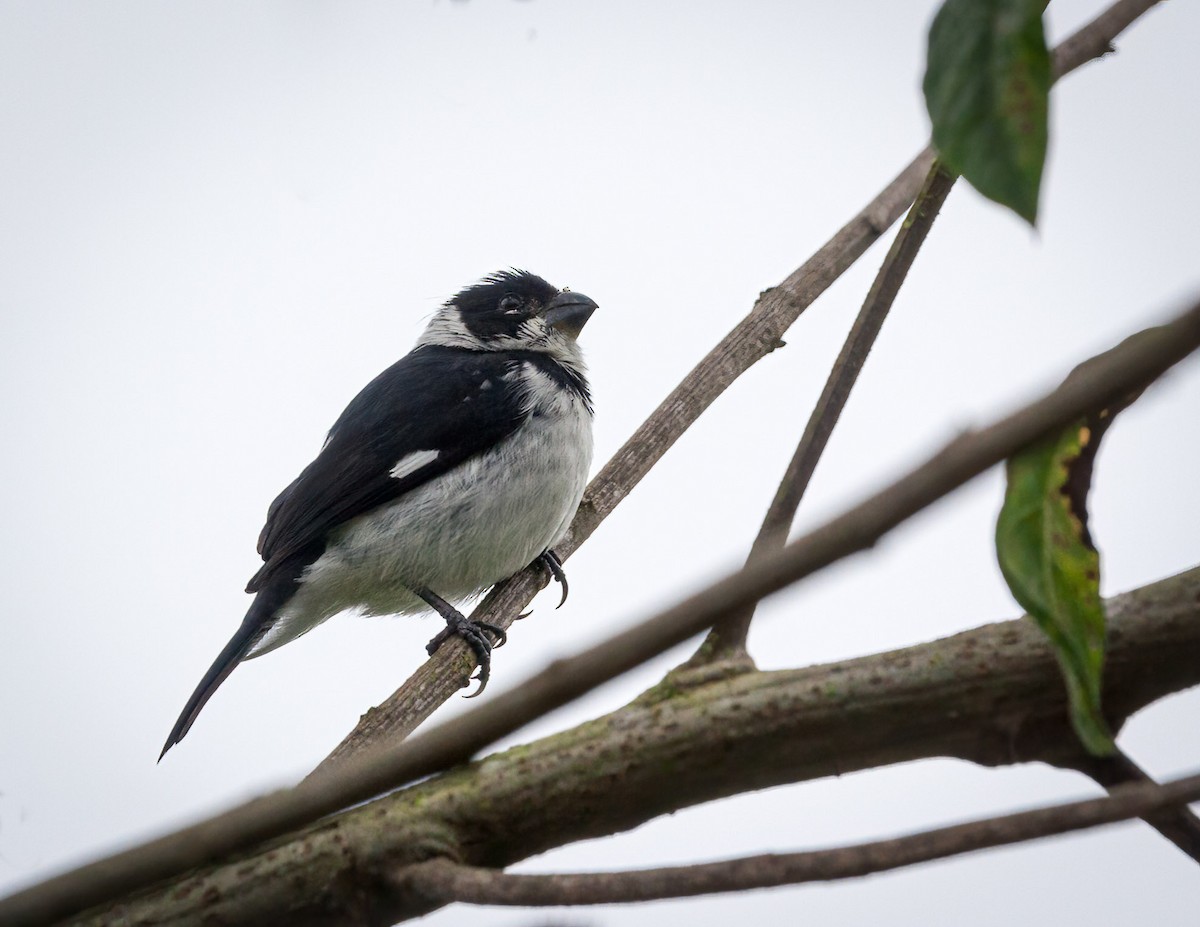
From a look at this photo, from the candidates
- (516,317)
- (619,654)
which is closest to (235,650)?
(516,317)

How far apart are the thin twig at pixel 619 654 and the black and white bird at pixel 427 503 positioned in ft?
10.3

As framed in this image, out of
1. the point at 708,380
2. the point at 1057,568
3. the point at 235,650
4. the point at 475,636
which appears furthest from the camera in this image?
the point at 235,650

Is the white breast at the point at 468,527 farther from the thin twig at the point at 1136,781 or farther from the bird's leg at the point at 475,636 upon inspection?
the thin twig at the point at 1136,781

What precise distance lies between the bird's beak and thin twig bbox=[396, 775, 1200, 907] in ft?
13.9

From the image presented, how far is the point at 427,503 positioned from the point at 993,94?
372 cm

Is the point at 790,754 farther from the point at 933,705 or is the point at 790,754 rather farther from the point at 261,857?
the point at 261,857

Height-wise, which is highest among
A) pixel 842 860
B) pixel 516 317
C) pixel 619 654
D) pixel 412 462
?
pixel 516 317

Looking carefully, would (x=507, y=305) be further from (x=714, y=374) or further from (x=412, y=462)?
(x=714, y=374)

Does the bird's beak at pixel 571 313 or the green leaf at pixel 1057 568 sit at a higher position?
the bird's beak at pixel 571 313

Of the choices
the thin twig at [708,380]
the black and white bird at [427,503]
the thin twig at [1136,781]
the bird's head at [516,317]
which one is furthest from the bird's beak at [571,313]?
the thin twig at [1136,781]

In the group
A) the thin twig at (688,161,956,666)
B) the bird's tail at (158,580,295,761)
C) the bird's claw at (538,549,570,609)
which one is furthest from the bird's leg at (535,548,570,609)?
the thin twig at (688,161,956,666)

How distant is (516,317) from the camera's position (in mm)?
5520

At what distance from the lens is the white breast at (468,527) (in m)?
4.45

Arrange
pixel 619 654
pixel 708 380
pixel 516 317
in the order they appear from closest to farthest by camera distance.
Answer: pixel 619 654 → pixel 708 380 → pixel 516 317
